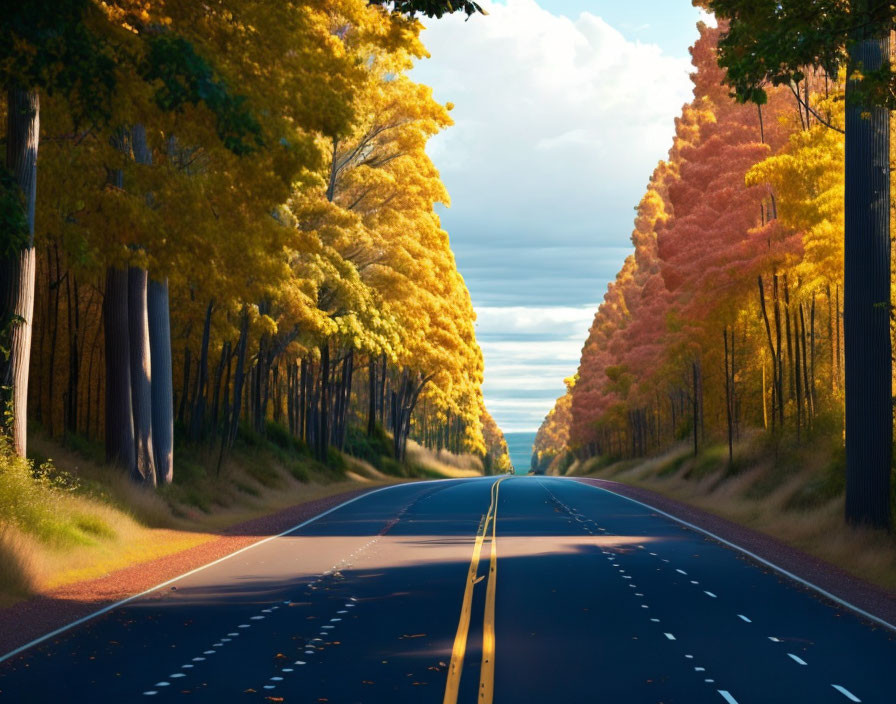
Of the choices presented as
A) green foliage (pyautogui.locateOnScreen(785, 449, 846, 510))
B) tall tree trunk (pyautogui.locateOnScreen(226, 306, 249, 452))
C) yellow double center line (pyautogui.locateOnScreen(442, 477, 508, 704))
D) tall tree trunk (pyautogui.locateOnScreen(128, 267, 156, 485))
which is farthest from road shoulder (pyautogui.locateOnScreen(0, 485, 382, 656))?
green foliage (pyautogui.locateOnScreen(785, 449, 846, 510))

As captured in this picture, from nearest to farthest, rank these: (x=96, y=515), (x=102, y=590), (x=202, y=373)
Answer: (x=102, y=590), (x=96, y=515), (x=202, y=373)

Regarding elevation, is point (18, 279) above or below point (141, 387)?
above

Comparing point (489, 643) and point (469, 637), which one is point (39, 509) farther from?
point (489, 643)

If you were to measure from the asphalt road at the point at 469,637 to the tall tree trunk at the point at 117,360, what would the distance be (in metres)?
5.60

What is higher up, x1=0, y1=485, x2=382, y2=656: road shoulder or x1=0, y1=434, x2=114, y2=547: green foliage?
x1=0, y1=434, x2=114, y2=547: green foliage

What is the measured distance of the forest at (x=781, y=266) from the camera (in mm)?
20453

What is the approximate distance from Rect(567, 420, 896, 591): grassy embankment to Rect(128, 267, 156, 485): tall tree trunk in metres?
13.7

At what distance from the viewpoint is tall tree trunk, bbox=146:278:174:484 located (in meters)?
28.4

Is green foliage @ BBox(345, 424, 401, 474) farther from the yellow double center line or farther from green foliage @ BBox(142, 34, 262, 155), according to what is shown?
green foliage @ BBox(142, 34, 262, 155)

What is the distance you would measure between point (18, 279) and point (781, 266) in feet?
69.8

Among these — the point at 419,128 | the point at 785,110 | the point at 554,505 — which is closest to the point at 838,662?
the point at 554,505

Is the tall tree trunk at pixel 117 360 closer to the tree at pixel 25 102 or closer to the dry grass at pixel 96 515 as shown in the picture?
the dry grass at pixel 96 515

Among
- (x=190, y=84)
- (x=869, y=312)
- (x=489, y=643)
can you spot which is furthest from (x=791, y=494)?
(x=190, y=84)

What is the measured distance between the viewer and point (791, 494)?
2856 cm
